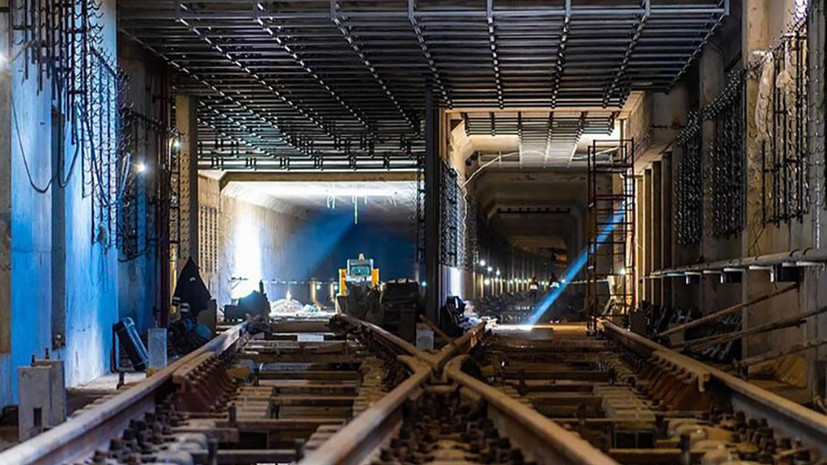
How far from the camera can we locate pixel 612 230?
2961cm

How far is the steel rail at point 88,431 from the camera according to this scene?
5234 mm

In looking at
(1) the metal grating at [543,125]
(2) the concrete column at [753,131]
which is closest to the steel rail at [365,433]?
(2) the concrete column at [753,131]

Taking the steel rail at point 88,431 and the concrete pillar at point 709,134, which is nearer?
the steel rail at point 88,431

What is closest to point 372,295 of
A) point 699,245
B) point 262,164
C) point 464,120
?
point 464,120

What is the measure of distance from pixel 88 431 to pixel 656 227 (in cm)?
2252

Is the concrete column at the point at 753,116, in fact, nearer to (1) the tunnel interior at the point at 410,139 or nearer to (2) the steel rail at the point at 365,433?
(1) the tunnel interior at the point at 410,139

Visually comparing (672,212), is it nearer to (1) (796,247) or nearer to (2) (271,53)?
(2) (271,53)

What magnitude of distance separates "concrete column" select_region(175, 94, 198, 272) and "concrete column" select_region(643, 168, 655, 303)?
1027 cm

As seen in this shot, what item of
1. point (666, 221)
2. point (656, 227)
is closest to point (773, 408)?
point (666, 221)

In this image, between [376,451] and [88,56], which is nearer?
[376,451]

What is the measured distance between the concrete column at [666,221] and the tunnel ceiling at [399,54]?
2.23m

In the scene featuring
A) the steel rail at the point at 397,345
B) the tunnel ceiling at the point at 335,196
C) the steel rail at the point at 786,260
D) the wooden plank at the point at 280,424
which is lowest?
the wooden plank at the point at 280,424

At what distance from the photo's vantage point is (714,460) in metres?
5.87

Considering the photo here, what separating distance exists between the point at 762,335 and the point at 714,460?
9.90m
